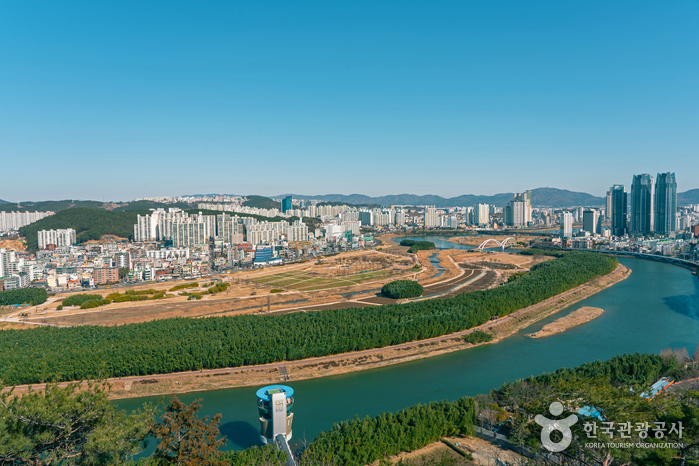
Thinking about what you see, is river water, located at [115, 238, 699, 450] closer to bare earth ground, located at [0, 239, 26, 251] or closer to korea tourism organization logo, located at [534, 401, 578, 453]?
korea tourism organization logo, located at [534, 401, 578, 453]

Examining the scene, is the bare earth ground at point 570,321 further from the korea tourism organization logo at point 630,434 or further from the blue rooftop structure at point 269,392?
the blue rooftop structure at point 269,392

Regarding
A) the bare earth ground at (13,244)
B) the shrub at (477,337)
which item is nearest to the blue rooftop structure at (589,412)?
the shrub at (477,337)

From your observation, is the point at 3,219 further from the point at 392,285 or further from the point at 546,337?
the point at 546,337

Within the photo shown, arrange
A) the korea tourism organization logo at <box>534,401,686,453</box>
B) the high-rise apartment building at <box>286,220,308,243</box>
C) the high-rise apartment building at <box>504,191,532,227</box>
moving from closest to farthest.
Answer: the korea tourism organization logo at <box>534,401,686,453</box> → the high-rise apartment building at <box>286,220,308,243</box> → the high-rise apartment building at <box>504,191,532,227</box>

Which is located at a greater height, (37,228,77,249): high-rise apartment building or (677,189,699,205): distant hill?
(677,189,699,205): distant hill

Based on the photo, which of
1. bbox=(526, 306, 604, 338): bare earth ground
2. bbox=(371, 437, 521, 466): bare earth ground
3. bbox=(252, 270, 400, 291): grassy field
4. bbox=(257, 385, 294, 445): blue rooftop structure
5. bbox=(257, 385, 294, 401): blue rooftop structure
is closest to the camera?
bbox=(371, 437, 521, 466): bare earth ground

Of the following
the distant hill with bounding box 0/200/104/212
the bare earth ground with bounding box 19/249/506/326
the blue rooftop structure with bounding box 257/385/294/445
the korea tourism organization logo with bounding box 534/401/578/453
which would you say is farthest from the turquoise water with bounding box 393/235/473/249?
the distant hill with bounding box 0/200/104/212
